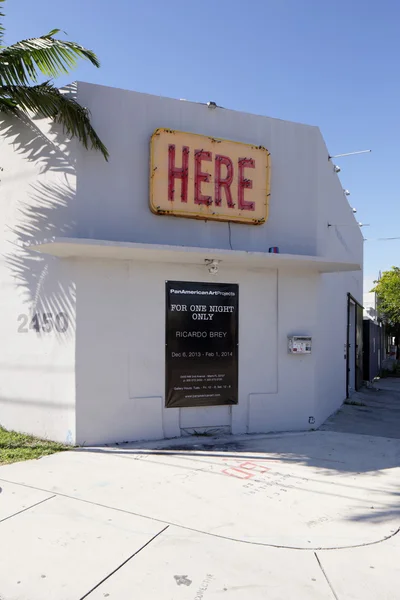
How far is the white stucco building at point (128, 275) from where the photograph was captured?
24.2ft

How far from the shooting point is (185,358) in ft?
26.2

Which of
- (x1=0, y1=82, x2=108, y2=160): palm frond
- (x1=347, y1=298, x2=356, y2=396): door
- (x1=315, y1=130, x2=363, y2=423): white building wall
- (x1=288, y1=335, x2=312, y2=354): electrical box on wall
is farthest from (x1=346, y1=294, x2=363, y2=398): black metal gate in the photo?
(x1=0, y1=82, x2=108, y2=160): palm frond

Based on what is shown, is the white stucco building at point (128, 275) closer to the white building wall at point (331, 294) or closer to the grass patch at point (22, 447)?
the grass patch at point (22, 447)

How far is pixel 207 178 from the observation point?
26.5 feet

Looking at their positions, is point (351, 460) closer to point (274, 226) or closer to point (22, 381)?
point (274, 226)

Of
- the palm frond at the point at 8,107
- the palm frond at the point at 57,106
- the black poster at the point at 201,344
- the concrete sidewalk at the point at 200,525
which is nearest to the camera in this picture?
the concrete sidewalk at the point at 200,525

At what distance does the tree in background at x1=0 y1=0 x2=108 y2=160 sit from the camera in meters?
7.03

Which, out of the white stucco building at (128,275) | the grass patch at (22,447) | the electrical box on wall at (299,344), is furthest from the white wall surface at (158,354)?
the grass patch at (22,447)

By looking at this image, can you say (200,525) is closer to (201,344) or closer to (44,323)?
(201,344)

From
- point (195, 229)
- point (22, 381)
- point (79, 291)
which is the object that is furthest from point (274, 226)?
point (22, 381)

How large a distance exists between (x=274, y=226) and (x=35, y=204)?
4.14 meters

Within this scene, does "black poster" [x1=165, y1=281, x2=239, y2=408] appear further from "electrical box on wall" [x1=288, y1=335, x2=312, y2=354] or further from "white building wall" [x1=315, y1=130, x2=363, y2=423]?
"white building wall" [x1=315, y1=130, x2=363, y2=423]

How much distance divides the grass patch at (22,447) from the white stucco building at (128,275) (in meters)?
0.18

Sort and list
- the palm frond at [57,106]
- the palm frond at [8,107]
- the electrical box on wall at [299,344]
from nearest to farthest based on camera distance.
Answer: the palm frond at [57,106], the palm frond at [8,107], the electrical box on wall at [299,344]
